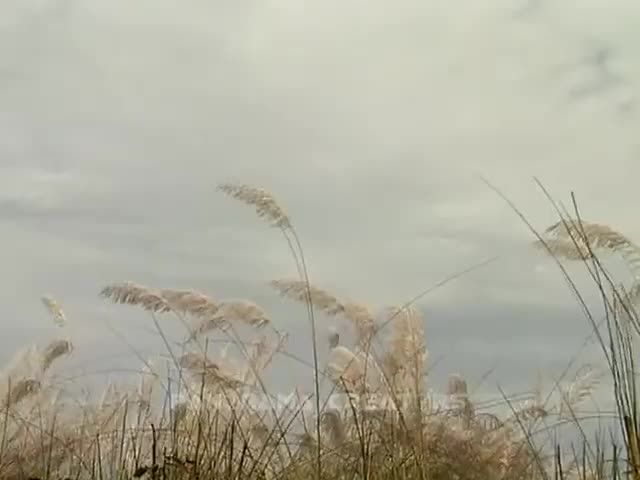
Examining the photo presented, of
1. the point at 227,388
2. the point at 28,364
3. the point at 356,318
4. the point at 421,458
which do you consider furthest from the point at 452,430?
the point at 28,364

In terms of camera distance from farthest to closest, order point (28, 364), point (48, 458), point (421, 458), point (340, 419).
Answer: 1. point (28, 364)
2. point (48, 458)
3. point (340, 419)
4. point (421, 458)

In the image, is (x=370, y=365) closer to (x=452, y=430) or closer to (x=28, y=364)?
(x=452, y=430)

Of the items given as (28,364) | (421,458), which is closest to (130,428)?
(28,364)

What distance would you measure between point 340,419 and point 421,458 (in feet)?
1.36

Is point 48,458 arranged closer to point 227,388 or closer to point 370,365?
point 227,388

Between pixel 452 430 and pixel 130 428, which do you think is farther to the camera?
pixel 130 428

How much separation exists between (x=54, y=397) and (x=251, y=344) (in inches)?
47.2

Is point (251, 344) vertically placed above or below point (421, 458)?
above

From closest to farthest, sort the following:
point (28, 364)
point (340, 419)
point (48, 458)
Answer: point (340, 419) → point (48, 458) → point (28, 364)

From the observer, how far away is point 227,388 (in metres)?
4.88

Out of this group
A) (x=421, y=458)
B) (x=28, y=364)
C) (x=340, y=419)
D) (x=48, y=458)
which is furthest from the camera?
(x=28, y=364)

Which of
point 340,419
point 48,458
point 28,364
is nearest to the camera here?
→ point 340,419

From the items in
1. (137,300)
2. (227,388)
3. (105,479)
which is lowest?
(105,479)

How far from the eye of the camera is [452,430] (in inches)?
180
